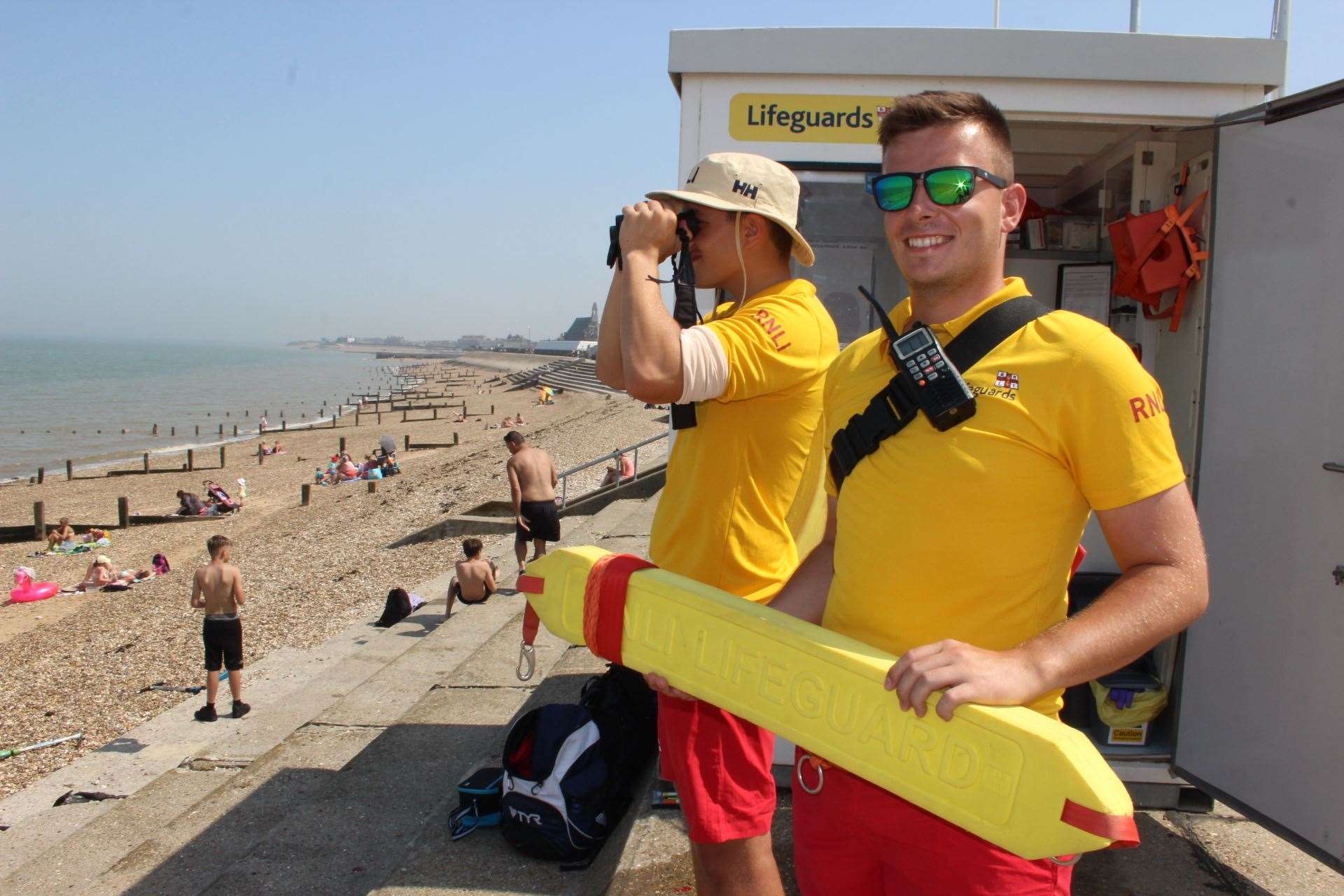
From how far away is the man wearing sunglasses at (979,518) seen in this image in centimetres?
128

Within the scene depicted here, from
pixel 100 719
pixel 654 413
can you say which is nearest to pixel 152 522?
pixel 100 719

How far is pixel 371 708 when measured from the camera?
5.88 metres

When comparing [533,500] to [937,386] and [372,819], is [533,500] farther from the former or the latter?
[937,386]

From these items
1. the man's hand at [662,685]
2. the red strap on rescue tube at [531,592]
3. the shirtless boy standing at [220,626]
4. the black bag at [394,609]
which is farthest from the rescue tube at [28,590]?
the man's hand at [662,685]

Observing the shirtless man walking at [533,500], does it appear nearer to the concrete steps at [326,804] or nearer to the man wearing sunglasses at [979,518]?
the concrete steps at [326,804]

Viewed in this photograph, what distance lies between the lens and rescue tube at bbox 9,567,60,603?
48.8 ft

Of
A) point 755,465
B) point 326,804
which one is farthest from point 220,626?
point 755,465

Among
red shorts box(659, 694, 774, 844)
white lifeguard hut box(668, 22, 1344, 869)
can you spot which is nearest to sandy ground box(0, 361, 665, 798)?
red shorts box(659, 694, 774, 844)

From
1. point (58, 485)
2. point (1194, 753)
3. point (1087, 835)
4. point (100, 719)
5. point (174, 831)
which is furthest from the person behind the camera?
point (58, 485)

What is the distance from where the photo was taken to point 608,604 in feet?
6.22

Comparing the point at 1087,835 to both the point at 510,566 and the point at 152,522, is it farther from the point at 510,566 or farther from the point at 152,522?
the point at 152,522

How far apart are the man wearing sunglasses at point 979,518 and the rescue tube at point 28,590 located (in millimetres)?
17025

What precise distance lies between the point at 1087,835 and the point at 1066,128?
3.54 m

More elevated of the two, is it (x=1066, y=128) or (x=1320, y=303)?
(x=1066, y=128)
